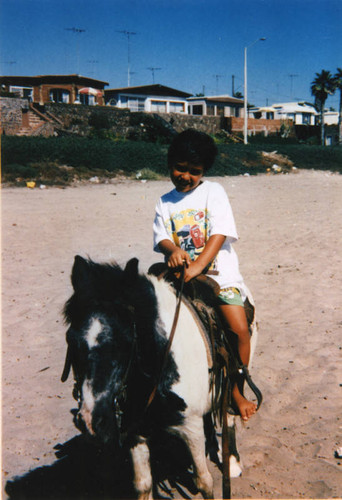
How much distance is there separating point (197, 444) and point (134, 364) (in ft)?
2.30

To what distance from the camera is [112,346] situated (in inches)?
81.4

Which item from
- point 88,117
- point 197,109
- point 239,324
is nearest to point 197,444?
point 239,324

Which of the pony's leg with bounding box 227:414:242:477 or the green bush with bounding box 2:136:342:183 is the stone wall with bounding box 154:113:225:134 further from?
the pony's leg with bounding box 227:414:242:477

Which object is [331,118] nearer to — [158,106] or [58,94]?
[158,106]

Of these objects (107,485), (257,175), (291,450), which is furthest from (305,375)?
(257,175)

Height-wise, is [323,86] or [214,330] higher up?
[323,86]

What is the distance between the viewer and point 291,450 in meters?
3.61

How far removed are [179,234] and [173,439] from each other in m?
1.27

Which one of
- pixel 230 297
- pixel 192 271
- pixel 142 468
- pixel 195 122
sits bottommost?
pixel 142 468

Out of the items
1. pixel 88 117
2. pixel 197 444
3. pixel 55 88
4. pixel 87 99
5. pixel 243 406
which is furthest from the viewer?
pixel 87 99

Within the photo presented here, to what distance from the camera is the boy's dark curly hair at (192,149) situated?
9.55 ft

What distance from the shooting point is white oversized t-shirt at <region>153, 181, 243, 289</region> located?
2.97m

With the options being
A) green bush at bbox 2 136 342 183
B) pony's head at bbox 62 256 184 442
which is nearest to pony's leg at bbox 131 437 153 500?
pony's head at bbox 62 256 184 442

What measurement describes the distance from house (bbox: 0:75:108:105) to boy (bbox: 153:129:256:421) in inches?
2176
